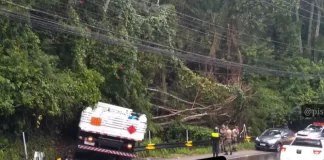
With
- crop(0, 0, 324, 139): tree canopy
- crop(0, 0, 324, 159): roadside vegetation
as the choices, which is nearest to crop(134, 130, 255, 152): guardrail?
crop(0, 0, 324, 159): roadside vegetation

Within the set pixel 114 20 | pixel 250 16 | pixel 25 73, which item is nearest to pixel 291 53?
pixel 250 16

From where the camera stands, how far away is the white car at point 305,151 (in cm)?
1830

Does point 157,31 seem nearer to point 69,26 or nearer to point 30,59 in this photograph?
point 69,26

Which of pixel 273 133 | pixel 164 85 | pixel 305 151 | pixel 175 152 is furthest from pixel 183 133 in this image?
pixel 305 151

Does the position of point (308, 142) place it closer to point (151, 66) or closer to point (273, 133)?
point (151, 66)

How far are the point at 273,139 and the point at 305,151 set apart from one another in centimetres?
1057

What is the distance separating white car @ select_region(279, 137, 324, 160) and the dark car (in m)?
9.71

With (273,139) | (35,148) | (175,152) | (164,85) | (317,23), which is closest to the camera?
(35,148)

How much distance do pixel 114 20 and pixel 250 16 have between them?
17.8 meters

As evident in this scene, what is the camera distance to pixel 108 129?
1831cm

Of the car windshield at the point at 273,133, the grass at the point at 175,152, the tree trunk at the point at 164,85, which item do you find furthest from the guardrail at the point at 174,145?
the car windshield at the point at 273,133

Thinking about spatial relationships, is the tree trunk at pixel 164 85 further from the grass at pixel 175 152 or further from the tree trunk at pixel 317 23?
the tree trunk at pixel 317 23

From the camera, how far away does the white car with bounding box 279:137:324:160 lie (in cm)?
1830

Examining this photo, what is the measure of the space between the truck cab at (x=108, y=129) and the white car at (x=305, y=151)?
207 inches
